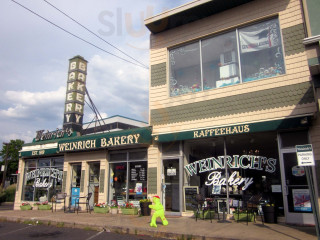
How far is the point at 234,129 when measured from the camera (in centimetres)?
967

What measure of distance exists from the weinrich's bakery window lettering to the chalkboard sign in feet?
12.9

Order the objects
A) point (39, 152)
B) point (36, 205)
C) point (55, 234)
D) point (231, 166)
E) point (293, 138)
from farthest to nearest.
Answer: point (39, 152) < point (36, 205) < point (231, 166) < point (293, 138) < point (55, 234)

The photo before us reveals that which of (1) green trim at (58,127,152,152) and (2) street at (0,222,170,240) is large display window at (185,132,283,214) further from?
(2) street at (0,222,170,240)

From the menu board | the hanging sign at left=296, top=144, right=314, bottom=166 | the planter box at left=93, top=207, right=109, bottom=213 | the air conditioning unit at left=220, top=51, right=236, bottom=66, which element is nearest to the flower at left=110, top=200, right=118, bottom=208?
the planter box at left=93, top=207, right=109, bottom=213

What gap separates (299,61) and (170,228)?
22.2 feet

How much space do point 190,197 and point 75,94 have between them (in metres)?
12.2

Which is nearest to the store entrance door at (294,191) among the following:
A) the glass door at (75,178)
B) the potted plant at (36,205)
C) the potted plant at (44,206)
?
the glass door at (75,178)

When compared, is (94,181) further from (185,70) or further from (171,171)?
(185,70)

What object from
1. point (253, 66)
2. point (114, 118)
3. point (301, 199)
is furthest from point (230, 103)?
point (114, 118)

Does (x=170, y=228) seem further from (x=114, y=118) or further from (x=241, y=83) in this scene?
(x=114, y=118)

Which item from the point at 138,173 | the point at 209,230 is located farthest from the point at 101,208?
the point at 209,230

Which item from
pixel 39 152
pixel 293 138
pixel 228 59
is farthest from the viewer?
pixel 39 152

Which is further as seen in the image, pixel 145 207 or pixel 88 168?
pixel 88 168

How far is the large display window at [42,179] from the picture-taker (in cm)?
1565
